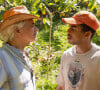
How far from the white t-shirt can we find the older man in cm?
42

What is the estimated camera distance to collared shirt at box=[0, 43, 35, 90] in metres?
1.38

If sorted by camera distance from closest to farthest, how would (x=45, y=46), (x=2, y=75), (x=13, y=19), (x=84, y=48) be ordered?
(x=2, y=75), (x=13, y=19), (x=84, y=48), (x=45, y=46)

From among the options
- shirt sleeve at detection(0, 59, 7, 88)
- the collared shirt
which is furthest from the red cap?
shirt sleeve at detection(0, 59, 7, 88)

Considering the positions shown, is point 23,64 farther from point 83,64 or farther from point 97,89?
point 97,89

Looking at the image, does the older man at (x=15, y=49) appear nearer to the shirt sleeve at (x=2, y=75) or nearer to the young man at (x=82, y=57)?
the shirt sleeve at (x=2, y=75)

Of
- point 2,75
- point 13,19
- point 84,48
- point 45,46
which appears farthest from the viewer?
point 45,46

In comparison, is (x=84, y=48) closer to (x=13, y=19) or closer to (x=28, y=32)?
(x=28, y=32)

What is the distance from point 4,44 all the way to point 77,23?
0.79 m

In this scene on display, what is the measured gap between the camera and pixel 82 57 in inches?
61.4

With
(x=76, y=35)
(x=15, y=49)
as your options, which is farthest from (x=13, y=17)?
(x=76, y=35)

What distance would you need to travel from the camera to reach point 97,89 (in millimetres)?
1526

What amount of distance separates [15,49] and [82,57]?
69 cm

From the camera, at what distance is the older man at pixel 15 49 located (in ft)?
4.60

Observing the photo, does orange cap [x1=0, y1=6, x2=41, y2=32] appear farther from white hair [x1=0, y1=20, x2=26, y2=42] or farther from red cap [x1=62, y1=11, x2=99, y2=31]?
red cap [x1=62, y1=11, x2=99, y2=31]
